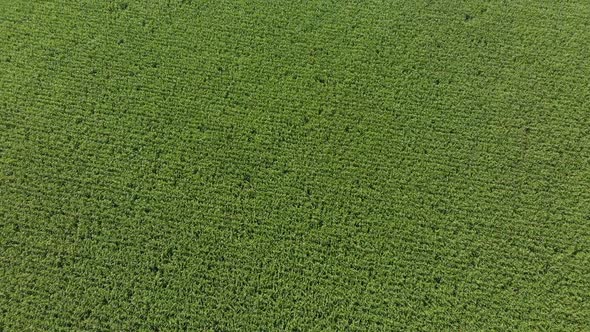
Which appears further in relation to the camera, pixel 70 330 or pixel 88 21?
pixel 88 21

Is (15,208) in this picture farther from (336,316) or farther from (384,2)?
(384,2)

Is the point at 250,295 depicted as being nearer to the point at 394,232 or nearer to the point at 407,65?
the point at 394,232

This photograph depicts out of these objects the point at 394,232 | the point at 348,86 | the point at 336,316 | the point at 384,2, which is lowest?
the point at 336,316

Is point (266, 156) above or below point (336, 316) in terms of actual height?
above

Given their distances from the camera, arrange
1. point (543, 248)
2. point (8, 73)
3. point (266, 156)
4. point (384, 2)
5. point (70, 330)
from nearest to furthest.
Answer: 1. point (70, 330)
2. point (543, 248)
3. point (266, 156)
4. point (8, 73)
5. point (384, 2)

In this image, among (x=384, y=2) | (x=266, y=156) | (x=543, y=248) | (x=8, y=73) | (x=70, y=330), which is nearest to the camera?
(x=70, y=330)


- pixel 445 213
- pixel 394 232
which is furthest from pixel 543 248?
pixel 394 232
